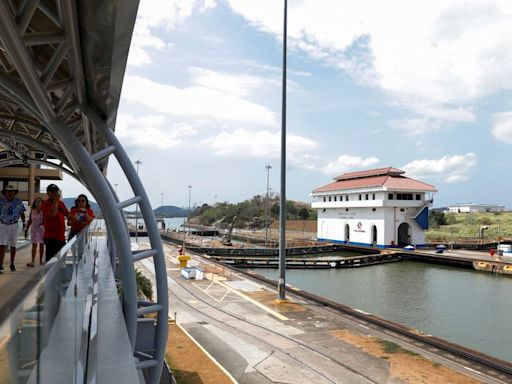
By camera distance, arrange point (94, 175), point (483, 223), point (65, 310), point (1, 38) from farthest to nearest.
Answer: point (483, 223)
point (94, 175)
point (1, 38)
point (65, 310)

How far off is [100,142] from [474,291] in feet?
98.5

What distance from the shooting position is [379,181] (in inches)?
2203

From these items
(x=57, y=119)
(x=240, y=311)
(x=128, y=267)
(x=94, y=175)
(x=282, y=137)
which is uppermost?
(x=282, y=137)

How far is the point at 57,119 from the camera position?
5617 mm

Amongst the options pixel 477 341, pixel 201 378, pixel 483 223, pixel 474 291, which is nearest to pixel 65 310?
pixel 201 378

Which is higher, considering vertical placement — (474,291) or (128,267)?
(128,267)

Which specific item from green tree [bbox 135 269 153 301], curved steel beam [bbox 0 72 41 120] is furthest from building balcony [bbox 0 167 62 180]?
curved steel beam [bbox 0 72 41 120]

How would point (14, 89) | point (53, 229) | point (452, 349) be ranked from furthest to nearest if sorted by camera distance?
point (452, 349), point (53, 229), point (14, 89)

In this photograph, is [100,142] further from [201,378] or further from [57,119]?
[201,378]

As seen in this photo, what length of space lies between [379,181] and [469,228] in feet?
126

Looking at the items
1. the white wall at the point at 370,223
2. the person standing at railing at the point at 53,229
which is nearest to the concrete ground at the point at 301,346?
the person standing at railing at the point at 53,229

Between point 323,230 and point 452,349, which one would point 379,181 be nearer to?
point 323,230

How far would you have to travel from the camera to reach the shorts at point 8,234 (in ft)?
22.9

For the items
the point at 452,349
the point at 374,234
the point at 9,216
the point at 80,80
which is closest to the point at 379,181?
the point at 374,234
